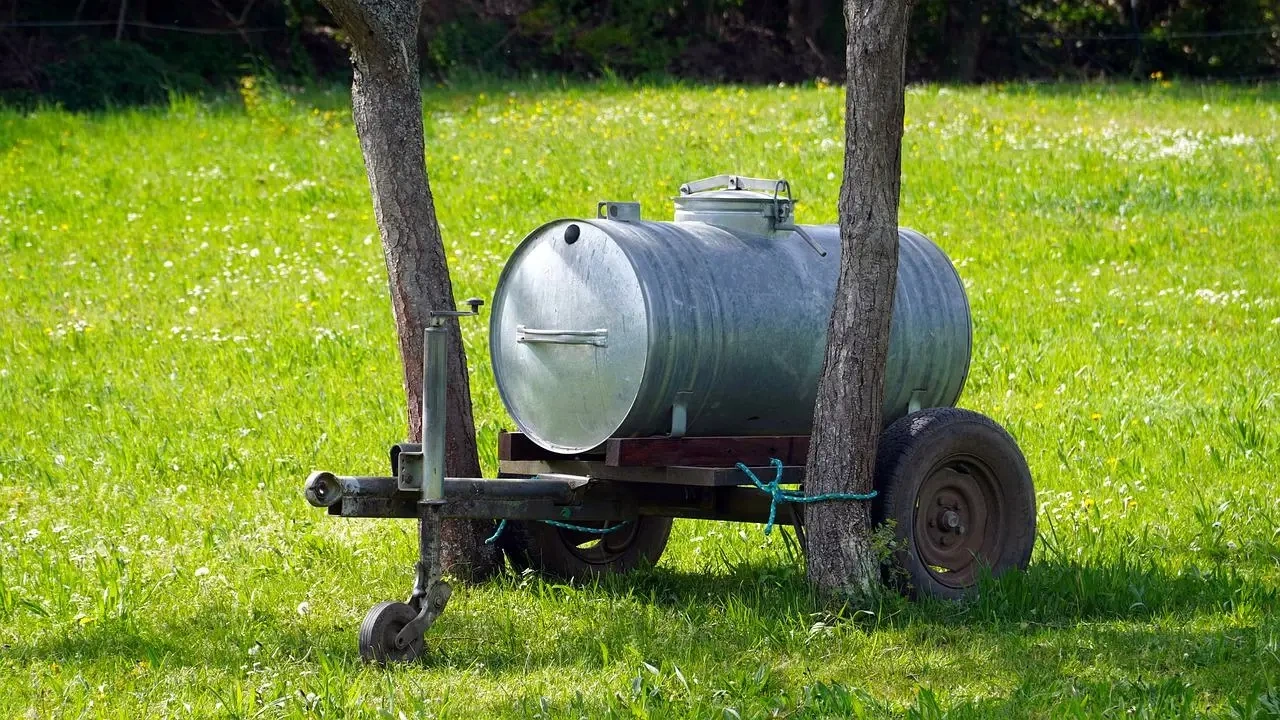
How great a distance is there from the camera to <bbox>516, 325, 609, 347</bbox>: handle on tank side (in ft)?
17.8

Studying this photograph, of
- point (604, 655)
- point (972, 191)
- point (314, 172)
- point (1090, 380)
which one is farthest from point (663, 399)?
point (314, 172)

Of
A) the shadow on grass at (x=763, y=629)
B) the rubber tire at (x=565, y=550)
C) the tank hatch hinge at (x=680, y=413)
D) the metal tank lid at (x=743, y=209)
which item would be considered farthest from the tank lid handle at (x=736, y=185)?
the shadow on grass at (x=763, y=629)

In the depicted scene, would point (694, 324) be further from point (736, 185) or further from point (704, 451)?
point (736, 185)

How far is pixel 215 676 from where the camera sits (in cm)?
497

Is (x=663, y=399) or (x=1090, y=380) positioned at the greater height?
(x=663, y=399)

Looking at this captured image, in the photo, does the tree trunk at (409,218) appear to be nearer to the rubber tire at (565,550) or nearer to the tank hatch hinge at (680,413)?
the rubber tire at (565,550)

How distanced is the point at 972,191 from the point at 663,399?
999 centimetres

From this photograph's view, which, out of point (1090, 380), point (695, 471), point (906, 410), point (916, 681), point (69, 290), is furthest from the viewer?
point (69, 290)

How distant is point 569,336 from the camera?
552cm

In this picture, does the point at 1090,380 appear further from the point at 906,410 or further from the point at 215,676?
the point at 215,676

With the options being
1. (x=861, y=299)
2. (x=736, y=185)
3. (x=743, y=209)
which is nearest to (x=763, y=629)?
(x=861, y=299)

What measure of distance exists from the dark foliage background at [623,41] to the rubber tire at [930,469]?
59.0 feet

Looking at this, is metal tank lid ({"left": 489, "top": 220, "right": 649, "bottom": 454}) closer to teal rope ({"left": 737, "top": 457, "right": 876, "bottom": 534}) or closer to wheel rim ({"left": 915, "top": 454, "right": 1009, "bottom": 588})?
teal rope ({"left": 737, "top": 457, "right": 876, "bottom": 534})

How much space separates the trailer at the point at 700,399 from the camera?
5.29 meters
